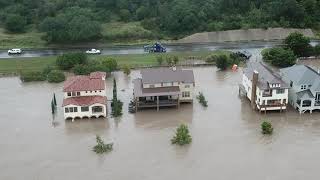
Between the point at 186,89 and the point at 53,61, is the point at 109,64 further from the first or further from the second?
the point at 186,89

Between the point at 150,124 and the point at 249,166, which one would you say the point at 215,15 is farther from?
the point at 249,166

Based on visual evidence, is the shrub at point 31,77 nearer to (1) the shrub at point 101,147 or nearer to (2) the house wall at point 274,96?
(1) the shrub at point 101,147

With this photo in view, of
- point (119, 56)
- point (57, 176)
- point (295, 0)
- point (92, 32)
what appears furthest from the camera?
point (295, 0)

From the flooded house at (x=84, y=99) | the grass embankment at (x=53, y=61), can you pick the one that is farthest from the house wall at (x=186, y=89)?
the grass embankment at (x=53, y=61)

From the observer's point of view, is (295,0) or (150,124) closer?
(150,124)

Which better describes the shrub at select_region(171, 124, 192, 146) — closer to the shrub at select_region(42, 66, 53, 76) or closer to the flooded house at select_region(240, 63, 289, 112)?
the flooded house at select_region(240, 63, 289, 112)

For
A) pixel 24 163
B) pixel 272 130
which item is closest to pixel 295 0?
pixel 272 130

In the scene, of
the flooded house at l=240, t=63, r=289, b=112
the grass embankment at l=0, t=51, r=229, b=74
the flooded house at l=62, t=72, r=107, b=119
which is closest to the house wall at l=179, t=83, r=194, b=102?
the flooded house at l=240, t=63, r=289, b=112
